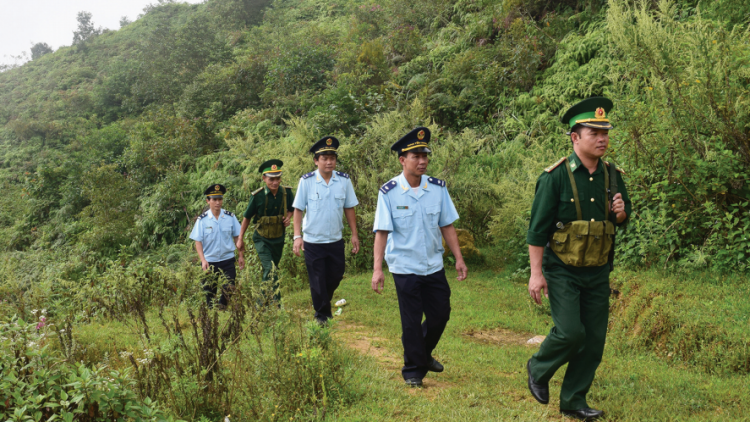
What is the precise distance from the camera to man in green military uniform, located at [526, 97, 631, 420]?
3518mm

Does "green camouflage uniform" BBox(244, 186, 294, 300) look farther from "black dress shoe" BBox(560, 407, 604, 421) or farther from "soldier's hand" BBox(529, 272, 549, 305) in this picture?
"black dress shoe" BBox(560, 407, 604, 421)

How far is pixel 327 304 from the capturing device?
5.93 meters

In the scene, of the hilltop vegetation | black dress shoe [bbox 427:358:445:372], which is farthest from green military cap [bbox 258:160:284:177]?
black dress shoe [bbox 427:358:445:372]

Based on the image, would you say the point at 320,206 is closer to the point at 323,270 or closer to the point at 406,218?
the point at 323,270

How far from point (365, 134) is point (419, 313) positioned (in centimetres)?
669

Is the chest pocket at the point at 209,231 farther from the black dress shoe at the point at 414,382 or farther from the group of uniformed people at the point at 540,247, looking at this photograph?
Result: the black dress shoe at the point at 414,382

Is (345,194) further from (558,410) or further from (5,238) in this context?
(5,238)

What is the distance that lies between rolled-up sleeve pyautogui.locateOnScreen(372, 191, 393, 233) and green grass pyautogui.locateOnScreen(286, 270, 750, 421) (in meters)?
1.35

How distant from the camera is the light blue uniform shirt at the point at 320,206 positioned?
602 cm

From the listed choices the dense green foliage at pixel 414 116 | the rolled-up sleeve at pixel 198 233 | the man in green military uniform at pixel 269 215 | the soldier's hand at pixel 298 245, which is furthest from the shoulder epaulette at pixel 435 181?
the rolled-up sleeve at pixel 198 233

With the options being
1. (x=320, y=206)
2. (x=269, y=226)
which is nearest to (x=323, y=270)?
(x=320, y=206)

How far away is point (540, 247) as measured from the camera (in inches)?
144

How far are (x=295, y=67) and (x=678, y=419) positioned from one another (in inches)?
675

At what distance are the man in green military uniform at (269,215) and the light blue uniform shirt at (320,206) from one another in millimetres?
885
